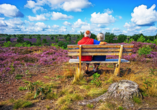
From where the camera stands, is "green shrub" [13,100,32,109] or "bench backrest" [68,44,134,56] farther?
"bench backrest" [68,44,134,56]

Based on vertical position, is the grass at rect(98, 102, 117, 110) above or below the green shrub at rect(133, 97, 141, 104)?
below

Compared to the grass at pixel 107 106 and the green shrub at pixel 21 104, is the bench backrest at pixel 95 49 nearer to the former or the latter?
the grass at pixel 107 106

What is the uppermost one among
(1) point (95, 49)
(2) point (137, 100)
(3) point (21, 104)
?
(1) point (95, 49)

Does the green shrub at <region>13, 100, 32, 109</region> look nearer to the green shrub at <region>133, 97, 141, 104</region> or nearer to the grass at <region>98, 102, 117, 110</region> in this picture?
the grass at <region>98, 102, 117, 110</region>

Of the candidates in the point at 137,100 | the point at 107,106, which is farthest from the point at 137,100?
the point at 107,106

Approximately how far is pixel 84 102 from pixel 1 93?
258 cm

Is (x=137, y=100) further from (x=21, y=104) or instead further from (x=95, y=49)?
(x=21, y=104)

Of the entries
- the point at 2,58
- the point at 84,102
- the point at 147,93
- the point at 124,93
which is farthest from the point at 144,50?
the point at 2,58

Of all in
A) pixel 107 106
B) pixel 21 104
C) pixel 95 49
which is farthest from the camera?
pixel 95 49

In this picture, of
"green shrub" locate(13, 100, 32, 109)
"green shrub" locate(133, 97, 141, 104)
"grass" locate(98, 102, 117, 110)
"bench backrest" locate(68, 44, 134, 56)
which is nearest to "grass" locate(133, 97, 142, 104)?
"green shrub" locate(133, 97, 141, 104)

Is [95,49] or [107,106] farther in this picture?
[95,49]

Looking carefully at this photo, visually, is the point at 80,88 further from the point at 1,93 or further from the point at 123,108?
the point at 1,93

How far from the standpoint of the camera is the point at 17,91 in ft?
11.6

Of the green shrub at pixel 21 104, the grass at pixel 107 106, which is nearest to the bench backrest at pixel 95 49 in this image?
the grass at pixel 107 106
